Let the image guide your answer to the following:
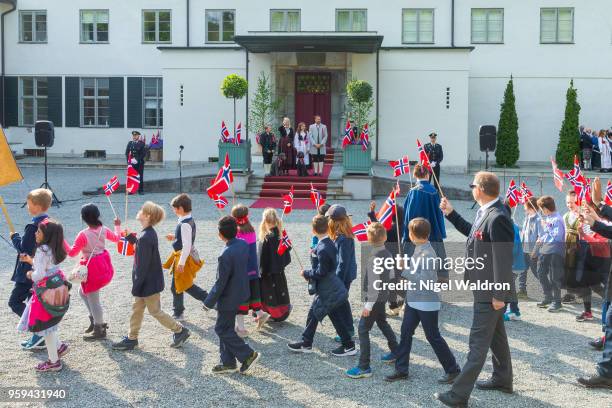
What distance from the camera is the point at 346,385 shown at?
730 centimetres

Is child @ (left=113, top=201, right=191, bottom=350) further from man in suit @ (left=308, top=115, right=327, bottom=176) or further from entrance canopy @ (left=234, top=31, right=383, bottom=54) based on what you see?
entrance canopy @ (left=234, top=31, right=383, bottom=54)

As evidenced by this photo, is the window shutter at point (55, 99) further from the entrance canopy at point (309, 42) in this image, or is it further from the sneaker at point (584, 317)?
the sneaker at point (584, 317)

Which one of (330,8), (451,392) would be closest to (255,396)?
(451,392)

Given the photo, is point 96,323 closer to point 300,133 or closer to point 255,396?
point 255,396

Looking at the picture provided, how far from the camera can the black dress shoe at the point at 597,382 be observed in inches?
281

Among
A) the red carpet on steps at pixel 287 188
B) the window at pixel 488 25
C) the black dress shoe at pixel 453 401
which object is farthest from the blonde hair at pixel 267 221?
→ the window at pixel 488 25

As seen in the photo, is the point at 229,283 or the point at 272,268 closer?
the point at 229,283

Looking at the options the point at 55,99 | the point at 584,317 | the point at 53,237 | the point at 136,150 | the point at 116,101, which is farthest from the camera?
the point at 55,99

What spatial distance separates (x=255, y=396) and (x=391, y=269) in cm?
195

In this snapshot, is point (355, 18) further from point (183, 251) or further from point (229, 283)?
point (229, 283)

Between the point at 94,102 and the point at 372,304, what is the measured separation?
27421 millimetres

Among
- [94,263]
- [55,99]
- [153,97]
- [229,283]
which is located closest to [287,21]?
[153,97]

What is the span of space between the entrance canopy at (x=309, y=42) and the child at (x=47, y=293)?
1864 centimetres

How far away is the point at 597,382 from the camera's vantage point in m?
7.16
